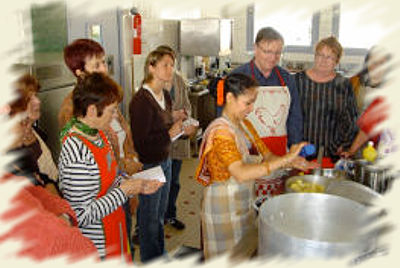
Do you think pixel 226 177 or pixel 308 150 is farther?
pixel 308 150

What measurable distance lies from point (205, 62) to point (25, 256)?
5.45 metres

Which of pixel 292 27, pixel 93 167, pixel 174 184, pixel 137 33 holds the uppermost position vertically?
pixel 292 27

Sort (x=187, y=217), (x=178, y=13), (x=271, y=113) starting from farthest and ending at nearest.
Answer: (x=178, y=13) → (x=187, y=217) → (x=271, y=113)

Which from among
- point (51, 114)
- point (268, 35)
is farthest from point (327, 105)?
point (51, 114)

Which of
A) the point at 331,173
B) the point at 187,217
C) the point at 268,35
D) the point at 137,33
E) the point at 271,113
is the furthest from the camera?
the point at 137,33

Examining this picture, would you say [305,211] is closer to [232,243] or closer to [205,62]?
[232,243]

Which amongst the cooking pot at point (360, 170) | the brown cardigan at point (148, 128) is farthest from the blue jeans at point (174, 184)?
the cooking pot at point (360, 170)

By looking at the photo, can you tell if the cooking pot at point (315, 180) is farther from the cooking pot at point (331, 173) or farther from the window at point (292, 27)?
the window at point (292, 27)

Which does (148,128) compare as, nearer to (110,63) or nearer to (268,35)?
(268,35)

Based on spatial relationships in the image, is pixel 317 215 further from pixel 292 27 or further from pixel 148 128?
pixel 292 27

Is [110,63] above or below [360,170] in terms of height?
above

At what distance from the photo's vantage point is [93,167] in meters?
1.42

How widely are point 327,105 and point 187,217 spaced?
1.61 meters

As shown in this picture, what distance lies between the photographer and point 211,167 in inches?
61.9
